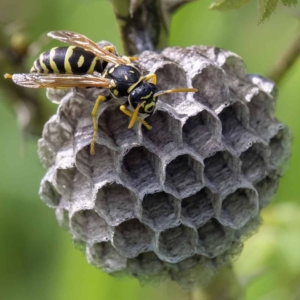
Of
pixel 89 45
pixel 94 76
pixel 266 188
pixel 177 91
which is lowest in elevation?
pixel 266 188

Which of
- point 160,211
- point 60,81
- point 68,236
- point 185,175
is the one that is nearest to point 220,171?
point 185,175

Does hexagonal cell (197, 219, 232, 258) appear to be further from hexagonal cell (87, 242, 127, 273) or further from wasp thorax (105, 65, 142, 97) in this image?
wasp thorax (105, 65, 142, 97)

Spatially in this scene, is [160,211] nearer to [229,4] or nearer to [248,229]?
[248,229]

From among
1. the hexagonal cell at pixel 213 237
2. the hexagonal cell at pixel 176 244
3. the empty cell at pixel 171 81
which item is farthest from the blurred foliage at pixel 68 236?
the empty cell at pixel 171 81

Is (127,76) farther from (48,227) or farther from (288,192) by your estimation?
(48,227)

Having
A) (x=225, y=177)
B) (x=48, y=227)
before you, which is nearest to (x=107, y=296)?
(x=48, y=227)

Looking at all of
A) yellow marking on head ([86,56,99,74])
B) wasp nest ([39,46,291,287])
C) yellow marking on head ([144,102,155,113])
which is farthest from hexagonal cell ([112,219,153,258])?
yellow marking on head ([86,56,99,74])

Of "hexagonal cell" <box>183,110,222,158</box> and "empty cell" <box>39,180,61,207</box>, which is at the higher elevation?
"empty cell" <box>39,180,61,207</box>
